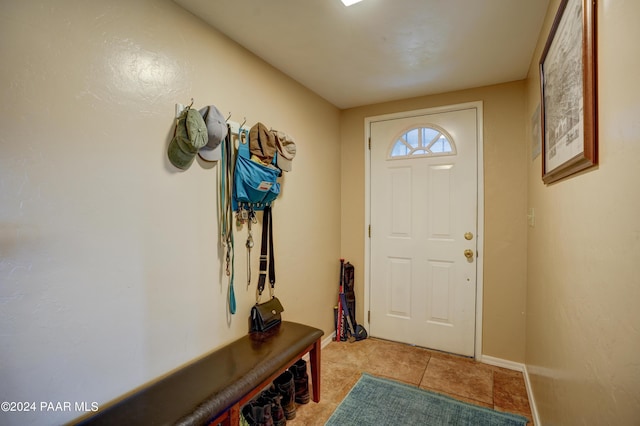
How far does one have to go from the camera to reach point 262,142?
6.48 feet

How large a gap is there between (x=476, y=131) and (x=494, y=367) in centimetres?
199

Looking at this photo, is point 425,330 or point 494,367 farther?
point 425,330

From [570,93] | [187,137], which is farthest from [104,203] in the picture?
[570,93]

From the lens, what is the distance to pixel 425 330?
2852 mm

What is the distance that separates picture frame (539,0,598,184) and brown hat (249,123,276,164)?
1530mm

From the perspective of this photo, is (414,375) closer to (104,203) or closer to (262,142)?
(262,142)

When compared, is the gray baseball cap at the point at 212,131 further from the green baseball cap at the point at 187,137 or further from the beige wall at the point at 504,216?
the beige wall at the point at 504,216

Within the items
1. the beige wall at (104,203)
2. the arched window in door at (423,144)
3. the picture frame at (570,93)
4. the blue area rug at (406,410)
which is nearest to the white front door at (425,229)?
the arched window in door at (423,144)

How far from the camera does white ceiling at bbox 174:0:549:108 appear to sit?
1.59m

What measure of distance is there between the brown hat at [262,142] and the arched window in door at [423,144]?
4.51 ft

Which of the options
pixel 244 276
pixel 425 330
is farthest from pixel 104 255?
pixel 425 330

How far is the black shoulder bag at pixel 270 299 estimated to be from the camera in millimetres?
2000

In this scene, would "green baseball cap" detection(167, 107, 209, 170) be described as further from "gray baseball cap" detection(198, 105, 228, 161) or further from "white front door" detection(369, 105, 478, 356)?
"white front door" detection(369, 105, 478, 356)

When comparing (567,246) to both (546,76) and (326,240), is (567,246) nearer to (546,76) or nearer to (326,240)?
(546,76)
